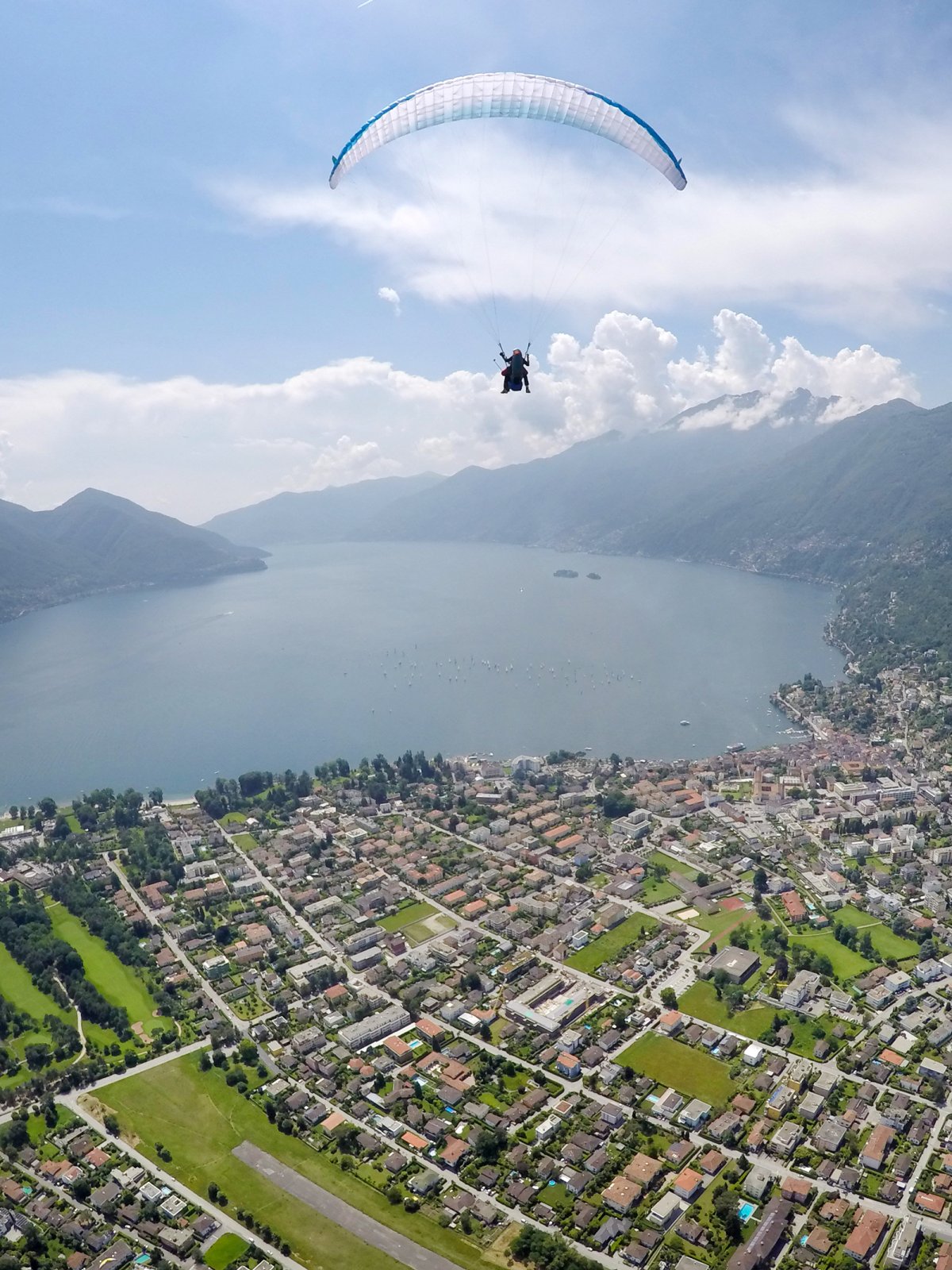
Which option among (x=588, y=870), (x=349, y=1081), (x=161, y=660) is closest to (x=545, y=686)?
(x=588, y=870)

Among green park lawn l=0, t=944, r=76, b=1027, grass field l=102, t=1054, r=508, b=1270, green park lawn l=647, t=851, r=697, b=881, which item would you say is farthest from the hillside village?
green park lawn l=0, t=944, r=76, b=1027

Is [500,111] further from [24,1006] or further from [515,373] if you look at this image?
[24,1006]

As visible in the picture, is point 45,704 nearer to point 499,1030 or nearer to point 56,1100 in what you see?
point 56,1100

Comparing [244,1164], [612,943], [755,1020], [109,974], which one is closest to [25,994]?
[109,974]

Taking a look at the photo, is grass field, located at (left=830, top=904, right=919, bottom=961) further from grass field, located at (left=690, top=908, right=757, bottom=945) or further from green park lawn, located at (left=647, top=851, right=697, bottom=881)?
green park lawn, located at (left=647, top=851, right=697, bottom=881)

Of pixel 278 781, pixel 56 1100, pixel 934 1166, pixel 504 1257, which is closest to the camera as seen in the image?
pixel 504 1257

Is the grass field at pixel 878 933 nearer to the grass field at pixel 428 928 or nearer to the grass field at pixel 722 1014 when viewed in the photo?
the grass field at pixel 722 1014
